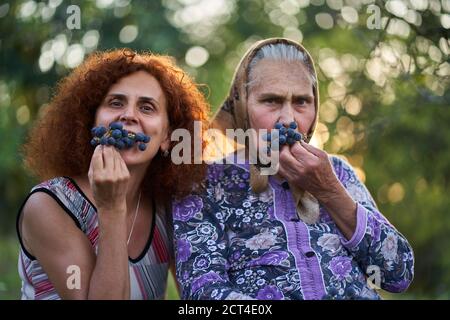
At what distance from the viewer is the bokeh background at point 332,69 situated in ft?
A: 12.8

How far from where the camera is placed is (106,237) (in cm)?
233

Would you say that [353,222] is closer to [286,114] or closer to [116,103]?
[286,114]

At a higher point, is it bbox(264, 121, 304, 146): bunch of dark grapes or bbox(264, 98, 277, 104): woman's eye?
bbox(264, 98, 277, 104): woman's eye

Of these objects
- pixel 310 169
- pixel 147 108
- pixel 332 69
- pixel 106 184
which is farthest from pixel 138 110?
pixel 332 69

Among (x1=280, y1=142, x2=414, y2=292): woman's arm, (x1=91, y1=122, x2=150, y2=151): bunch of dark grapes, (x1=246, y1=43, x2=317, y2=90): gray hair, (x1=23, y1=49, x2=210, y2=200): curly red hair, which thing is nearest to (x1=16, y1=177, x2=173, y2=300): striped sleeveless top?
(x1=23, y1=49, x2=210, y2=200): curly red hair

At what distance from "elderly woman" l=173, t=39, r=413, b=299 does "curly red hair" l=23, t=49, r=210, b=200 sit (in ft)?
0.58

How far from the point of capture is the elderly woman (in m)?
2.49

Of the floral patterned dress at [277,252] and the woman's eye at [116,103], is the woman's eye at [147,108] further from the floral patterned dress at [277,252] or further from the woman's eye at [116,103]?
the floral patterned dress at [277,252]

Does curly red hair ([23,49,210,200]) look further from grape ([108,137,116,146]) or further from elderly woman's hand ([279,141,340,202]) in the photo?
elderly woman's hand ([279,141,340,202])

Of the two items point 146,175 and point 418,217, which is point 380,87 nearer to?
point 146,175

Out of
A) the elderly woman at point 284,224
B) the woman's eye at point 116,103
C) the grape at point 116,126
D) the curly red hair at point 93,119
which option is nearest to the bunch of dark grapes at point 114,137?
the grape at point 116,126

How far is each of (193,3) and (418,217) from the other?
15.7ft
